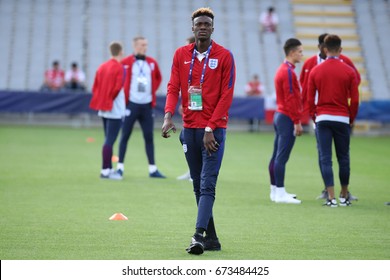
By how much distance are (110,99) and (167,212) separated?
13.9ft

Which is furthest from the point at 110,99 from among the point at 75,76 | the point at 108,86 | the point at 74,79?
the point at 75,76

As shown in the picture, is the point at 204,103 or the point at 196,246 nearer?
the point at 196,246

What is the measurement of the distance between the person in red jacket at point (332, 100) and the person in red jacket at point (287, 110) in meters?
0.34

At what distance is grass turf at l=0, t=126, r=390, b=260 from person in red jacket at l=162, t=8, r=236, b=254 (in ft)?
1.89

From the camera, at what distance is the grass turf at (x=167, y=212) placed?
8.45 metres

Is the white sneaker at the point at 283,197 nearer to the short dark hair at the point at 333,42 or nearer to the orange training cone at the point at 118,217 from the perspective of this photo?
the short dark hair at the point at 333,42

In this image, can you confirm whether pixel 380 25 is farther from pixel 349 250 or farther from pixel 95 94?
pixel 349 250

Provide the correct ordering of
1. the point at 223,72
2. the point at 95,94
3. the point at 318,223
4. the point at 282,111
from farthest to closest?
1. the point at 95,94
2. the point at 282,111
3. the point at 318,223
4. the point at 223,72

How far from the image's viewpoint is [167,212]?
1124 cm

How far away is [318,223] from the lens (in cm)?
1051

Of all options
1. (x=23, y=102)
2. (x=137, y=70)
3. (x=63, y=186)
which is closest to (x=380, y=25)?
(x=23, y=102)

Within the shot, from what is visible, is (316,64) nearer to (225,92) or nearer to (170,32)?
(225,92)
